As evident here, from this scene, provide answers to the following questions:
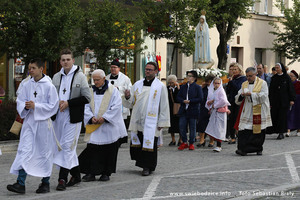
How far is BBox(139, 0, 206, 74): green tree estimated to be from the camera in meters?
26.2

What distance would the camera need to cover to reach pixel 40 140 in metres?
8.94

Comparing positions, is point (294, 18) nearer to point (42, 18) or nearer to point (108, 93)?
point (42, 18)

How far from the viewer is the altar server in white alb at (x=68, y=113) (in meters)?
9.27

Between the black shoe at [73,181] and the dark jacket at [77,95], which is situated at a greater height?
the dark jacket at [77,95]

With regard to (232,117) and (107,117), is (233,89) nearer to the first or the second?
(232,117)

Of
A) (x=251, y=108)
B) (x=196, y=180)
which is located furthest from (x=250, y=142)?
(x=196, y=180)

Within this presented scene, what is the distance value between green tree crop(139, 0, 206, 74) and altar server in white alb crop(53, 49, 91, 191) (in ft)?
55.2

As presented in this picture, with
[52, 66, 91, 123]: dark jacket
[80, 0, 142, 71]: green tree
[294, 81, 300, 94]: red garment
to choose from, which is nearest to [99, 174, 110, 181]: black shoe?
[52, 66, 91, 123]: dark jacket

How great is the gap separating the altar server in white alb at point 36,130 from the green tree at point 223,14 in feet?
57.1

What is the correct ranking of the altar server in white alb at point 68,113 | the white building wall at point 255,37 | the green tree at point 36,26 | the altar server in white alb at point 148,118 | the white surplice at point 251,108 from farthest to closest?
the white building wall at point 255,37, the green tree at point 36,26, the white surplice at point 251,108, the altar server in white alb at point 148,118, the altar server in white alb at point 68,113

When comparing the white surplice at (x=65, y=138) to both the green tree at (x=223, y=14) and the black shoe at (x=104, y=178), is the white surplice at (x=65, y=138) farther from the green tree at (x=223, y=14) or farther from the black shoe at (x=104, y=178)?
the green tree at (x=223, y=14)

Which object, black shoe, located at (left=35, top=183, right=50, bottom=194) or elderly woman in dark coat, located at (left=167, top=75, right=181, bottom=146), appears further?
elderly woman in dark coat, located at (left=167, top=75, right=181, bottom=146)

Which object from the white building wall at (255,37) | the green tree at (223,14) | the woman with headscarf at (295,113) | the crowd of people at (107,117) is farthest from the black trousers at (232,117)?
the white building wall at (255,37)

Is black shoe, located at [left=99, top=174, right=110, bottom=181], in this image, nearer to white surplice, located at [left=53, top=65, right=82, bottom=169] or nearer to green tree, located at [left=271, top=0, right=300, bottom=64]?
white surplice, located at [left=53, top=65, right=82, bottom=169]
